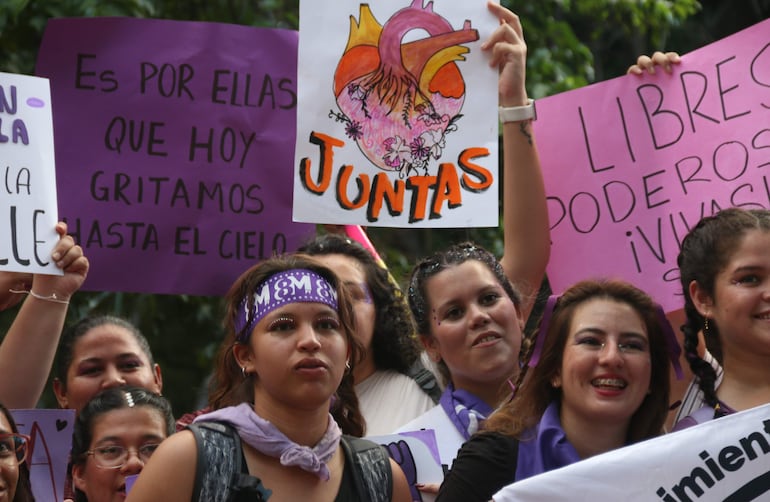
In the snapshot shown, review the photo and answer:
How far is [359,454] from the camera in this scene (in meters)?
3.74

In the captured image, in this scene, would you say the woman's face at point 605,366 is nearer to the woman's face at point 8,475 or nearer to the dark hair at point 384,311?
the dark hair at point 384,311

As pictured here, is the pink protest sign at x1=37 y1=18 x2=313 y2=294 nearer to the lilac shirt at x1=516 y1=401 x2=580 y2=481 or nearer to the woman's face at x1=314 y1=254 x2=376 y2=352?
the woman's face at x1=314 y1=254 x2=376 y2=352

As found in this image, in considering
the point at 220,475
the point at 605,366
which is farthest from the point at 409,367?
the point at 220,475

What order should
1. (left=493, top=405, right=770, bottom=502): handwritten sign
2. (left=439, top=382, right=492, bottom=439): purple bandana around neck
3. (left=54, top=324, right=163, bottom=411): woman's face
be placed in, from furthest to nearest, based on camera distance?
(left=54, top=324, right=163, bottom=411): woman's face
(left=439, top=382, right=492, bottom=439): purple bandana around neck
(left=493, top=405, right=770, bottom=502): handwritten sign

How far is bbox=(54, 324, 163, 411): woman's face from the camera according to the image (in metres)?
4.69

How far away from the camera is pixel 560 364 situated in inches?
157

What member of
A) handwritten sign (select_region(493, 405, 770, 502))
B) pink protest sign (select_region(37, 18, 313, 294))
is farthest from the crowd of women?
pink protest sign (select_region(37, 18, 313, 294))

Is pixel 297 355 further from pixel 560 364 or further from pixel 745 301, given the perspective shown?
pixel 745 301

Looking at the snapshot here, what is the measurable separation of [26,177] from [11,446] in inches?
38.9

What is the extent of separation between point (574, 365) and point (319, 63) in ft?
5.30

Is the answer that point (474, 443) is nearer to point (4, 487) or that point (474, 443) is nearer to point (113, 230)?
point (4, 487)

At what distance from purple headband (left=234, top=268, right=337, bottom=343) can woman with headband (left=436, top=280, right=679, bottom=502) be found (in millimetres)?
546

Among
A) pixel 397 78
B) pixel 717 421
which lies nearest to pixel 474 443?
pixel 717 421

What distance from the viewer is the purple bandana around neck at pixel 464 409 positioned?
4273 mm
